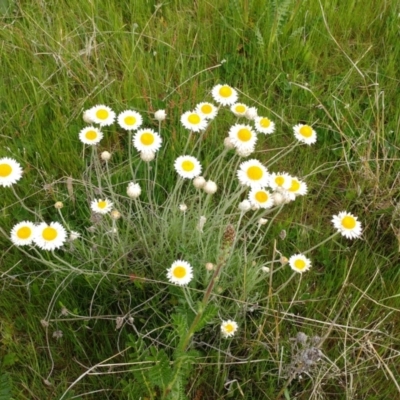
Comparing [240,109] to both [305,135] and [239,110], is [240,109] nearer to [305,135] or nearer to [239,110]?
[239,110]

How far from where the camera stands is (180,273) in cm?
152

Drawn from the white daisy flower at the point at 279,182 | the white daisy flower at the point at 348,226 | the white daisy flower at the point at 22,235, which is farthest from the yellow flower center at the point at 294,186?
the white daisy flower at the point at 22,235

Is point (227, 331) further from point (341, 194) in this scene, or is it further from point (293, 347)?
point (341, 194)

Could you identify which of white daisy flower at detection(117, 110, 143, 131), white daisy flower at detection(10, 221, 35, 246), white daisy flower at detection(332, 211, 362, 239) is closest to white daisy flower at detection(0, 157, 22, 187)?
white daisy flower at detection(10, 221, 35, 246)

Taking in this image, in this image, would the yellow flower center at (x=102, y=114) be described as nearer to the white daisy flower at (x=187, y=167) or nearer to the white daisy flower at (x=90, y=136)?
the white daisy flower at (x=90, y=136)

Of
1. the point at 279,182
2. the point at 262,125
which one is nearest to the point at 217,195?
the point at 262,125

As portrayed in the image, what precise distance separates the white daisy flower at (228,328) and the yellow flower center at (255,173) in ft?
1.47

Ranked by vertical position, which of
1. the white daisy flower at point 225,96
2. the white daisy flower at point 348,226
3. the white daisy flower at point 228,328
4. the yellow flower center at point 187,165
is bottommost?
the white daisy flower at point 228,328

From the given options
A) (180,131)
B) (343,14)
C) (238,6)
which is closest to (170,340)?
(180,131)

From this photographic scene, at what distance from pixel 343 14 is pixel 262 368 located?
1.90m

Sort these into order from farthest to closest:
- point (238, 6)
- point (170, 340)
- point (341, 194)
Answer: point (238, 6), point (341, 194), point (170, 340)

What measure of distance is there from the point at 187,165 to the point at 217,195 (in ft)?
1.42

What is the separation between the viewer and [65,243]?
72.6 inches

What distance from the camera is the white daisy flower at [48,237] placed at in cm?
155
